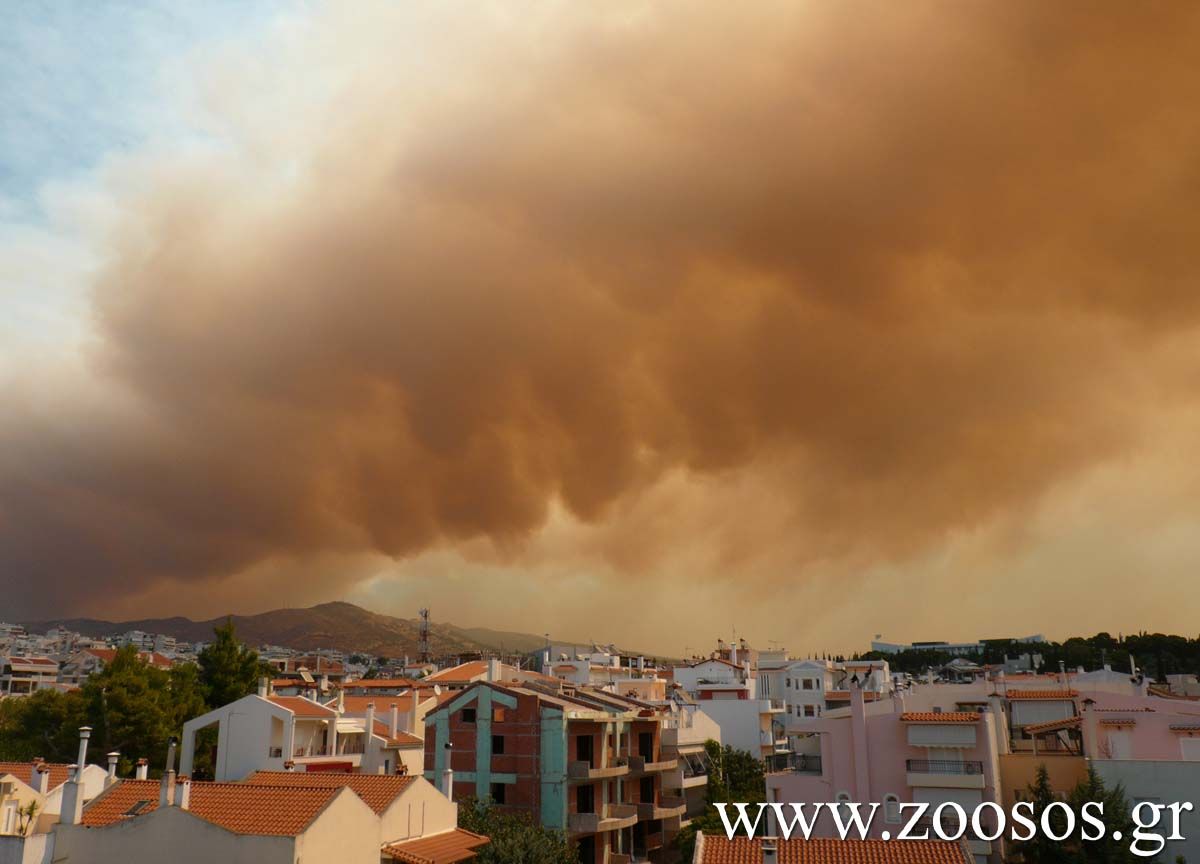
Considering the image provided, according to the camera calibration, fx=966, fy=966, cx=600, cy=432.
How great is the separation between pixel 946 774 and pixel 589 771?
696 inches

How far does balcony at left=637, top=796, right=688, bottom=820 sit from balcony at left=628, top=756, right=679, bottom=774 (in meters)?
1.86

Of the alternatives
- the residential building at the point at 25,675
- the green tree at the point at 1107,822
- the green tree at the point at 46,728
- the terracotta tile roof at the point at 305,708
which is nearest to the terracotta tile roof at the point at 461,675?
the terracotta tile roof at the point at 305,708

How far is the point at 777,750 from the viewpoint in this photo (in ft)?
273

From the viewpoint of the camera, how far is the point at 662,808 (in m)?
58.3

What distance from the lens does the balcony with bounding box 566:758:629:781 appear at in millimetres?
49781

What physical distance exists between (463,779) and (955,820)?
79.9ft

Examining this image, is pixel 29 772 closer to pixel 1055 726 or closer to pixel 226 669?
pixel 226 669

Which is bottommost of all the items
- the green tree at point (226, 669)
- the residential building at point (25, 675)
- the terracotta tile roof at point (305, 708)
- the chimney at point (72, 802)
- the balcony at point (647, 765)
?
the balcony at point (647, 765)

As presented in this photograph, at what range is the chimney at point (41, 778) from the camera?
1435 inches

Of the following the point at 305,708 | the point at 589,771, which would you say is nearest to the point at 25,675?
the point at 305,708

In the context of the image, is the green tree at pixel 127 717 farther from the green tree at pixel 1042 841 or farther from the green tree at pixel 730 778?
the green tree at pixel 1042 841

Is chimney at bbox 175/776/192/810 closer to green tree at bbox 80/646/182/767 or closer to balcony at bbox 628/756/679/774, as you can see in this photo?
balcony at bbox 628/756/679/774

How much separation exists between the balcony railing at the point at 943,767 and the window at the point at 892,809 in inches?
60.9

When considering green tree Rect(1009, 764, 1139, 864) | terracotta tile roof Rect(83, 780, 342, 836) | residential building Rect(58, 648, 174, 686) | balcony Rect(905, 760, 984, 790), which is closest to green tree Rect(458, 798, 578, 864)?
terracotta tile roof Rect(83, 780, 342, 836)
